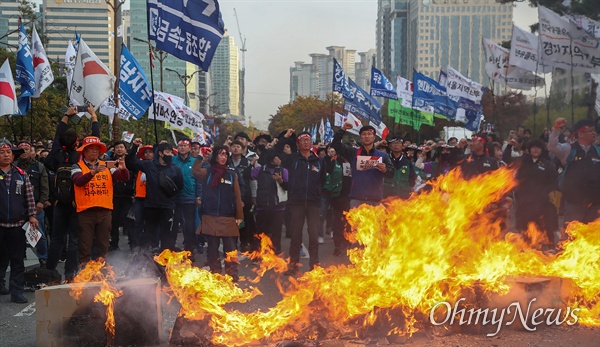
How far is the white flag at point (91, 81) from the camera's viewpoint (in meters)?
13.6

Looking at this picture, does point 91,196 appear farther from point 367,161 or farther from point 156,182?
point 367,161

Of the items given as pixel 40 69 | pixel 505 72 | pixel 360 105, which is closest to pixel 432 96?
pixel 505 72

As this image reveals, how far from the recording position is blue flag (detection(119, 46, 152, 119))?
46.1 feet

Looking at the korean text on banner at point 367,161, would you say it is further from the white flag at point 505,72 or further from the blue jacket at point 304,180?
the white flag at point 505,72

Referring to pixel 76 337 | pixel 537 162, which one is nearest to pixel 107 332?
pixel 76 337

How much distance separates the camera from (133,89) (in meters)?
14.2

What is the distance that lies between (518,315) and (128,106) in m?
9.71

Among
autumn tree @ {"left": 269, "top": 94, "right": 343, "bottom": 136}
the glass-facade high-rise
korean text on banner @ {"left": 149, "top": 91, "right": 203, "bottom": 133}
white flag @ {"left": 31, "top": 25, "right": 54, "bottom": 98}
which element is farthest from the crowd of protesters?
the glass-facade high-rise

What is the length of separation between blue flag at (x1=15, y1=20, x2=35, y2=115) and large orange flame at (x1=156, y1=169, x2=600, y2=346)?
9.04 metres

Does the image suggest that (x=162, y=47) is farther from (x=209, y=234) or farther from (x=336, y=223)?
(x=336, y=223)

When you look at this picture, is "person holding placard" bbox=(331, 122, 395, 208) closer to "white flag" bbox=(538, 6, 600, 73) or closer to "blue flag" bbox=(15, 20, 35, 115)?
"blue flag" bbox=(15, 20, 35, 115)

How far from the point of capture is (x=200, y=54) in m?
10.3

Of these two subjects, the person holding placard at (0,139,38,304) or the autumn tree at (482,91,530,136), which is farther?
the autumn tree at (482,91,530,136)

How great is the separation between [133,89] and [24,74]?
246 centimetres
